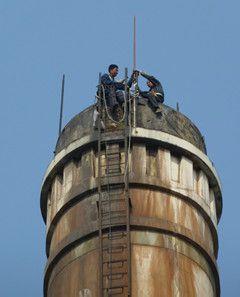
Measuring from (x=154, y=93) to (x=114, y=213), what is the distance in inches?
196

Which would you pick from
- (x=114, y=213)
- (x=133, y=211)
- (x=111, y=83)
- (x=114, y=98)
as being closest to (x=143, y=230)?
(x=133, y=211)

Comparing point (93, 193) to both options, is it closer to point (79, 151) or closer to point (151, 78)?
point (79, 151)

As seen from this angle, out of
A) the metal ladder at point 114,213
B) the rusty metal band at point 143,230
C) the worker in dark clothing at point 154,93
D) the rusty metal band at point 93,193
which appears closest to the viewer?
the metal ladder at point 114,213

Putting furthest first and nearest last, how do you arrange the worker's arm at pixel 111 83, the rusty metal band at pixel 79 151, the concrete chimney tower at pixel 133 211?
the worker's arm at pixel 111 83 < the rusty metal band at pixel 79 151 < the concrete chimney tower at pixel 133 211

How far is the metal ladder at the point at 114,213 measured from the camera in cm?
2758

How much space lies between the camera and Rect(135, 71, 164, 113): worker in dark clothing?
31734 millimetres

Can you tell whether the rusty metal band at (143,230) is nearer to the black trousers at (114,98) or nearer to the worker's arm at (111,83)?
the black trousers at (114,98)

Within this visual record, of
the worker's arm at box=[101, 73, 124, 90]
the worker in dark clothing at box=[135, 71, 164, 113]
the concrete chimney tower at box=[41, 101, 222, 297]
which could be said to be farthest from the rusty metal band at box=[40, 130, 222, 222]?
the worker's arm at box=[101, 73, 124, 90]

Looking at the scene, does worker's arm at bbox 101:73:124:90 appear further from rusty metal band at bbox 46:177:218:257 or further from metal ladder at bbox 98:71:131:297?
rusty metal band at bbox 46:177:218:257

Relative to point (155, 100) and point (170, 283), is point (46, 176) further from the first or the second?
point (170, 283)

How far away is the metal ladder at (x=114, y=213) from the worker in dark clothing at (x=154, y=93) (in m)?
1.44

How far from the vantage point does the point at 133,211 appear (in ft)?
95.1

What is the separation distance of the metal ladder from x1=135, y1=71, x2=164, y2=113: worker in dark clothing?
4.72 feet

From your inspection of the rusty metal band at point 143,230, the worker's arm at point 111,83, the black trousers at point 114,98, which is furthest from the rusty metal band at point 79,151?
the rusty metal band at point 143,230
